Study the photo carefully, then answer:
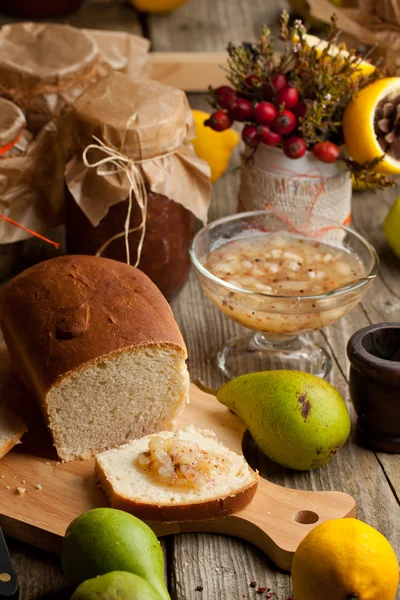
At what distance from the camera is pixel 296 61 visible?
242cm

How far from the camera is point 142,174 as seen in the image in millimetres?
2260

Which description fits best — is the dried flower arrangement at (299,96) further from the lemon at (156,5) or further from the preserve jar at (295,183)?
the lemon at (156,5)

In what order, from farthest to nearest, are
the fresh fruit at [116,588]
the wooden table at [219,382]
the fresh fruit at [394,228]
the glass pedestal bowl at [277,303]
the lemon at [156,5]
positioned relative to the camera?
the lemon at [156,5]
the fresh fruit at [394,228]
the glass pedestal bowl at [277,303]
the wooden table at [219,382]
the fresh fruit at [116,588]

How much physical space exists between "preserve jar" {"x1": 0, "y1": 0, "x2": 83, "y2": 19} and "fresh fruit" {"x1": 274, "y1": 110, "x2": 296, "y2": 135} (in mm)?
1999

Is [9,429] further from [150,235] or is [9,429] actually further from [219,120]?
[219,120]

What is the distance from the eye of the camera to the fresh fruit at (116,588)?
4.39 feet

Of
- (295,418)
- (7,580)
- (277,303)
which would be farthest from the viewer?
(277,303)

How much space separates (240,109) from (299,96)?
0.17m

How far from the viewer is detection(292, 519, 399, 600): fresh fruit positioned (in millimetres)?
1439

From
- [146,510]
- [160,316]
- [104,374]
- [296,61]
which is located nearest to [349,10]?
[296,61]

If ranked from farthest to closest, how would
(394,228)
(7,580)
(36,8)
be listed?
1. (36,8)
2. (394,228)
3. (7,580)

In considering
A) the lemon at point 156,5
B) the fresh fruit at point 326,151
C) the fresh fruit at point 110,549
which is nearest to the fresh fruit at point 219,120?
the fresh fruit at point 326,151

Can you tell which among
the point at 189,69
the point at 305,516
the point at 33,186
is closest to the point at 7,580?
the point at 305,516

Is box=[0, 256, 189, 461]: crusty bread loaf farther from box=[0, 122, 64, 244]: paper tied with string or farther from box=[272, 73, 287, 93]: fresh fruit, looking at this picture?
box=[272, 73, 287, 93]: fresh fruit
